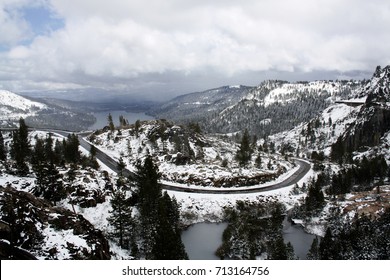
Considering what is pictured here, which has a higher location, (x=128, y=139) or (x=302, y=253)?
(x=128, y=139)

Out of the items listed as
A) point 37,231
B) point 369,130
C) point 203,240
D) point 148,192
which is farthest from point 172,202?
point 369,130

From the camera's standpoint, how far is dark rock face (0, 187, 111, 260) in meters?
26.7

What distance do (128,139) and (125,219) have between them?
2994 inches

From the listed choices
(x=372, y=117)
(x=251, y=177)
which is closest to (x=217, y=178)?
(x=251, y=177)

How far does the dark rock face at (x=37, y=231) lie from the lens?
87.6ft

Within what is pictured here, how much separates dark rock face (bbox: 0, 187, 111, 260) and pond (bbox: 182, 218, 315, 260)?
64.6 feet

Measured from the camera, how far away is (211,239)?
190 feet

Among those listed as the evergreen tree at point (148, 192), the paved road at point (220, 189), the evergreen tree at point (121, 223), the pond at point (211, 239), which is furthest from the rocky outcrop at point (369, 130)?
the evergreen tree at point (121, 223)

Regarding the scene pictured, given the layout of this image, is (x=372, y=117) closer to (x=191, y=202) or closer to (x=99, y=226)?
(x=191, y=202)

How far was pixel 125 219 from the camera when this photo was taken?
1951 inches

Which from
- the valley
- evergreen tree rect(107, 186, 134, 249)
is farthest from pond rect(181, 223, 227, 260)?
evergreen tree rect(107, 186, 134, 249)

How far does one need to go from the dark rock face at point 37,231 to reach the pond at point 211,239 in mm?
19694
